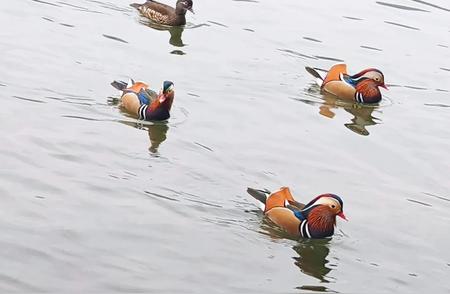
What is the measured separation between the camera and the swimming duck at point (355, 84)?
19.1m

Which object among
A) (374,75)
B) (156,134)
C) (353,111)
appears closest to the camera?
(156,134)

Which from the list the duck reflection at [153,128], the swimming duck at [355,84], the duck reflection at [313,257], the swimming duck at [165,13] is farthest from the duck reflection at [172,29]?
the duck reflection at [313,257]

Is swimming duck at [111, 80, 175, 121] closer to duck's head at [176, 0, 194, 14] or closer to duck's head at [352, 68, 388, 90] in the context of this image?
duck's head at [352, 68, 388, 90]

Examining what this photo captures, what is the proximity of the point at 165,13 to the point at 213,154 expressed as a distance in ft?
25.9

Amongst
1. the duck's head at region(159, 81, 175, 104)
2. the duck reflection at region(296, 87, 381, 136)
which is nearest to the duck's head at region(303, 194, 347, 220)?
the duck's head at region(159, 81, 175, 104)

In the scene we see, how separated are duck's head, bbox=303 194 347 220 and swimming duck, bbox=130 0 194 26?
32.7 feet

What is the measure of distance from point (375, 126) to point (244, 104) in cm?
197

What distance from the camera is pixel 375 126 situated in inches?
713

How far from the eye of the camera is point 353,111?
61.9ft

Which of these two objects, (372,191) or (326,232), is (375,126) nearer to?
(372,191)

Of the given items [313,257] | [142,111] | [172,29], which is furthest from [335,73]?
[313,257]

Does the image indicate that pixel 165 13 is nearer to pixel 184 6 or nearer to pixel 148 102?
pixel 184 6

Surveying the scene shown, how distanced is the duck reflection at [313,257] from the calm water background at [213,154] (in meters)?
0.03

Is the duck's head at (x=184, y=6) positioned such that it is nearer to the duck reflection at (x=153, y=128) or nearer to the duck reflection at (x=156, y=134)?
the duck reflection at (x=153, y=128)
